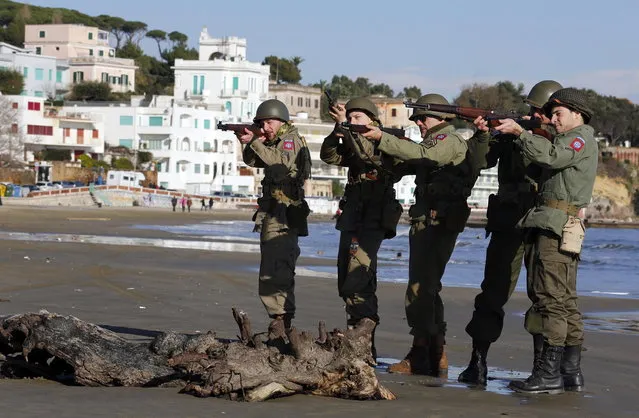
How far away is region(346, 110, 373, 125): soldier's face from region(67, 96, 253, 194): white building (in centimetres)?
8221

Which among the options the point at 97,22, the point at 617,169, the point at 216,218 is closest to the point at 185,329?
the point at 216,218

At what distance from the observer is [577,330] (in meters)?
8.06

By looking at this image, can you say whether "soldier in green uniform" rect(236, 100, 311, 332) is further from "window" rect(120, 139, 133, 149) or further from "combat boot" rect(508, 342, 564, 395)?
"window" rect(120, 139, 133, 149)

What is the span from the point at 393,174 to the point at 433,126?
51 centimetres

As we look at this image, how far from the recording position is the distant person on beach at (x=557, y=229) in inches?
304

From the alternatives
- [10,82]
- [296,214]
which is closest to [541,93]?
[296,214]

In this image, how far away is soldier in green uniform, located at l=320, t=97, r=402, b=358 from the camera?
29.8 feet

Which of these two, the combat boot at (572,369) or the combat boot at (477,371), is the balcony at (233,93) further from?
the combat boot at (572,369)

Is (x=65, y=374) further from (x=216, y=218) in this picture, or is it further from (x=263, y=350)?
(x=216, y=218)

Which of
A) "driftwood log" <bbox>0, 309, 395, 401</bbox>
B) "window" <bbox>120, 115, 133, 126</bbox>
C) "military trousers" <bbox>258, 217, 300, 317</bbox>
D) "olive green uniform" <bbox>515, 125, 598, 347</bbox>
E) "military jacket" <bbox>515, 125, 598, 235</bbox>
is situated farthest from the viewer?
"window" <bbox>120, 115, 133, 126</bbox>

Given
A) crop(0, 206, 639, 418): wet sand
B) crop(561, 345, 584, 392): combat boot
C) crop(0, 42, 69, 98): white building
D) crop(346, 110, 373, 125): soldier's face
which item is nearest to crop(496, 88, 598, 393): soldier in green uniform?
crop(561, 345, 584, 392): combat boot

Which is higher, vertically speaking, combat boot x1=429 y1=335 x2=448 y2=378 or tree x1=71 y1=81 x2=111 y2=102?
tree x1=71 y1=81 x2=111 y2=102

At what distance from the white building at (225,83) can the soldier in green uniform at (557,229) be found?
9424 centimetres

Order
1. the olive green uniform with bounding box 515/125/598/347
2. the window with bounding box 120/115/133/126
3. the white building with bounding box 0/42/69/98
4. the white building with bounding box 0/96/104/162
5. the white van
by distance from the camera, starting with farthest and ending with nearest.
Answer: the white building with bounding box 0/42/69/98, the window with bounding box 120/115/133/126, the white building with bounding box 0/96/104/162, the white van, the olive green uniform with bounding box 515/125/598/347
